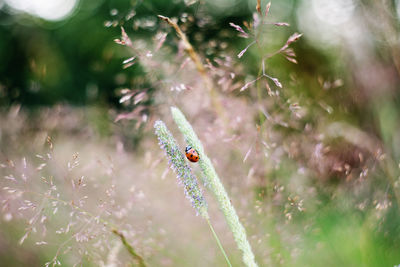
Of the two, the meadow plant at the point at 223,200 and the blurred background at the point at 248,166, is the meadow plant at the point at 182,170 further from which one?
the blurred background at the point at 248,166

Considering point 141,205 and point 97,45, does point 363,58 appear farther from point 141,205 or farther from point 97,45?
point 97,45

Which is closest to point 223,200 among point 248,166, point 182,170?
point 182,170

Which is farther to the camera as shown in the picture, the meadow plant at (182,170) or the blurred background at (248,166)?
the blurred background at (248,166)

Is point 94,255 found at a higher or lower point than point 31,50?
higher

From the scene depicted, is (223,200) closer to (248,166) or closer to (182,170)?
(182,170)

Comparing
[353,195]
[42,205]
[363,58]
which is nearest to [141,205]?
[42,205]

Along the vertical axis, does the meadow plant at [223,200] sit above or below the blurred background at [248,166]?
above

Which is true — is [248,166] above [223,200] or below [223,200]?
below

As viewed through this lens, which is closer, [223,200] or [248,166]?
[223,200]

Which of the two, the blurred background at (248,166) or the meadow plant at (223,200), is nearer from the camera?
the meadow plant at (223,200)

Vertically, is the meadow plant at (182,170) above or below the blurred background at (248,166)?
above


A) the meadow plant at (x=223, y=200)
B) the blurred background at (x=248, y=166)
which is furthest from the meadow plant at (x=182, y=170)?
the blurred background at (x=248, y=166)
